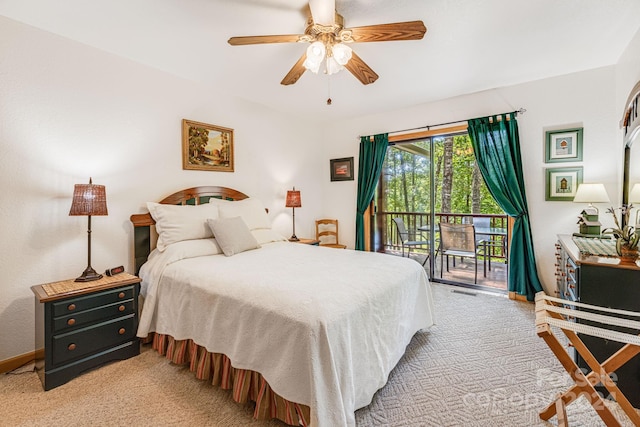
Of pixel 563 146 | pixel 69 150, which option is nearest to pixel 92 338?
pixel 69 150

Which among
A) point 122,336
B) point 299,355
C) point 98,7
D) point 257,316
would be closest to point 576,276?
point 299,355

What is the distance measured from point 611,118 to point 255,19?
3.59 meters

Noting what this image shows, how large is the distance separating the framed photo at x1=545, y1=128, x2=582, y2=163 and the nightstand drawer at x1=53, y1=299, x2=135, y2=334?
4.46m

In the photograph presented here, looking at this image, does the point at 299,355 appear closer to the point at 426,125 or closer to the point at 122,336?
the point at 122,336

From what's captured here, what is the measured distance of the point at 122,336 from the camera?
2.19 m

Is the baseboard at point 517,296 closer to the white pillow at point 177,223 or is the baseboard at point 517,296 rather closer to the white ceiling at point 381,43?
the white ceiling at point 381,43

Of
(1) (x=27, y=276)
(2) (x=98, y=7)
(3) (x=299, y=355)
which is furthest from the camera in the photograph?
(1) (x=27, y=276)

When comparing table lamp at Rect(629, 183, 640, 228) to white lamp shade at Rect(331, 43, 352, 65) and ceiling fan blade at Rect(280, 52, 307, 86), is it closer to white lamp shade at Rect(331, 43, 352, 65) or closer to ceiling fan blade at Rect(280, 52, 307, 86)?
white lamp shade at Rect(331, 43, 352, 65)

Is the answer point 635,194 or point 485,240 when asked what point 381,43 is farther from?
point 485,240

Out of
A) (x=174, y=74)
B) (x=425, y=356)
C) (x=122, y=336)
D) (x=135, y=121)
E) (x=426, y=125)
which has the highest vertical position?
(x=174, y=74)

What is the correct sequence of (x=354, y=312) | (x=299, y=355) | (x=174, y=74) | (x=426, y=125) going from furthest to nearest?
(x=426, y=125) → (x=174, y=74) → (x=354, y=312) → (x=299, y=355)

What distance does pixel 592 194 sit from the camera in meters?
2.70

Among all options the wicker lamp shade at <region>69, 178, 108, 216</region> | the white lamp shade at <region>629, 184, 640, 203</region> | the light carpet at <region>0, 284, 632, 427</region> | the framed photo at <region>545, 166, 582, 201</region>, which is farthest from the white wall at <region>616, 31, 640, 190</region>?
the wicker lamp shade at <region>69, 178, 108, 216</region>

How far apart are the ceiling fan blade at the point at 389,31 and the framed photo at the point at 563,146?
2.43 metres
